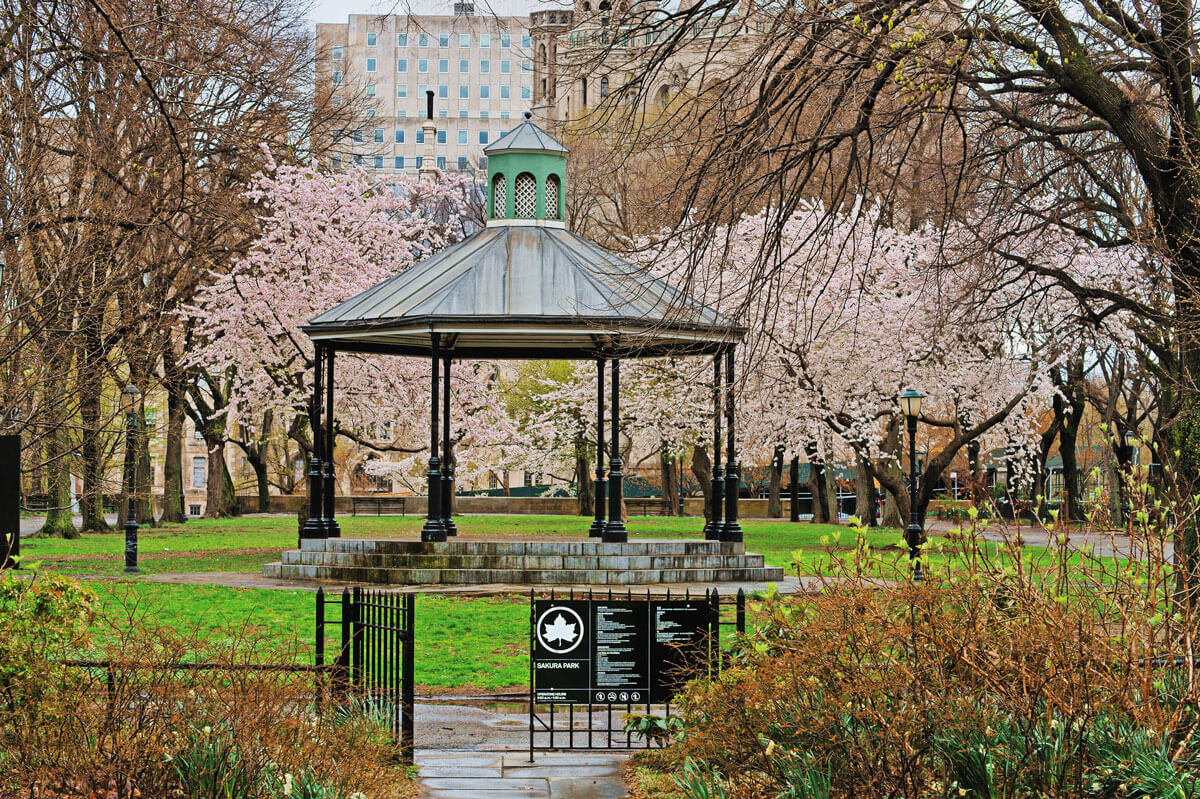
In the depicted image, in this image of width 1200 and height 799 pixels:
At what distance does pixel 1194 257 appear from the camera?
14.3m

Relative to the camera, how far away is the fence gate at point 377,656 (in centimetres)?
861

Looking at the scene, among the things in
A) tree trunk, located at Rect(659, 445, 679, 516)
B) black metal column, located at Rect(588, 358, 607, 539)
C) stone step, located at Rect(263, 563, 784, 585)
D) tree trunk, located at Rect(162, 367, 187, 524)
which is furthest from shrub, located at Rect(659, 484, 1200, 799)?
tree trunk, located at Rect(659, 445, 679, 516)

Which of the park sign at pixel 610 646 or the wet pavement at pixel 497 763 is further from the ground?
the park sign at pixel 610 646

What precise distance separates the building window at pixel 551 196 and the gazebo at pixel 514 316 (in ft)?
0.06

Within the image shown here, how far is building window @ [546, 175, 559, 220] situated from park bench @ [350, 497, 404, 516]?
30.3 m

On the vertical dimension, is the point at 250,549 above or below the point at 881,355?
below

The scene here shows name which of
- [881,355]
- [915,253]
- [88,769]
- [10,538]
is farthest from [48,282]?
[915,253]

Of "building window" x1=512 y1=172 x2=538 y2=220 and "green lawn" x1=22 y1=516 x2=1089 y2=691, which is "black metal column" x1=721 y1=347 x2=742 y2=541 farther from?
"building window" x1=512 y1=172 x2=538 y2=220

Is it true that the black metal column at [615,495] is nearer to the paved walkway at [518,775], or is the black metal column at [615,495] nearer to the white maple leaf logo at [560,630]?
the white maple leaf logo at [560,630]

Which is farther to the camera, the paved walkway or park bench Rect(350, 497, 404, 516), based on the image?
park bench Rect(350, 497, 404, 516)

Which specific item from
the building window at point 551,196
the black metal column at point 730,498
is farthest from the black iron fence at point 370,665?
the building window at point 551,196

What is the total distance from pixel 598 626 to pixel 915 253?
25615 millimetres

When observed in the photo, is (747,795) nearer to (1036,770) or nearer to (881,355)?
(1036,770)

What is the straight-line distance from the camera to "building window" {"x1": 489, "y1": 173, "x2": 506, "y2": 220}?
23562 millimetres
